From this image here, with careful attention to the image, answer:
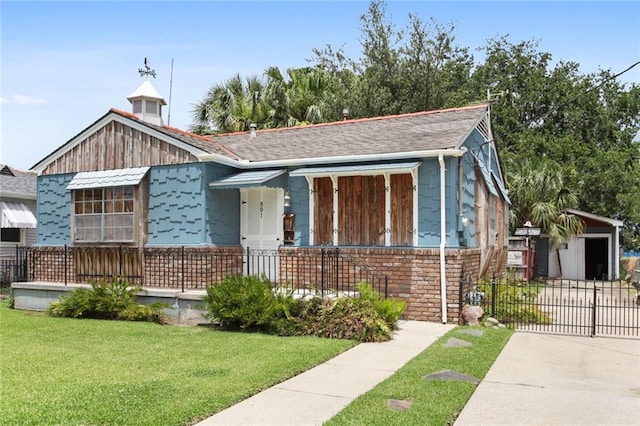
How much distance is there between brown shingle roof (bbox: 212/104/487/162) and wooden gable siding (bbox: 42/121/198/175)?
1.93 m

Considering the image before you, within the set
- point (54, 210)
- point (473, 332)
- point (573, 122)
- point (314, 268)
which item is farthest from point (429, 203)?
point (573, 122)

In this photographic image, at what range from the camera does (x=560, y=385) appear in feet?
23.6

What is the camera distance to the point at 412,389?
6680 mm

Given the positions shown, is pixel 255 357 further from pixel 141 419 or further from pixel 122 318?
pixel 122 318

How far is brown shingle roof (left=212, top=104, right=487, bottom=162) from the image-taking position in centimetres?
1270

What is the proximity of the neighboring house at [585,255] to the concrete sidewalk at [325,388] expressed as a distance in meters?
18.4

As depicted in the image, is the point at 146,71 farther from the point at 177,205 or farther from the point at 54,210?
the point at 54,210

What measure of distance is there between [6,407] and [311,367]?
374 centimetres

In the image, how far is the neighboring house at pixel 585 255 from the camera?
25672 mm

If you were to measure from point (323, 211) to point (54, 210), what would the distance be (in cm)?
764

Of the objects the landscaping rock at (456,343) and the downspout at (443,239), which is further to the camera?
the downspout at (443,239)

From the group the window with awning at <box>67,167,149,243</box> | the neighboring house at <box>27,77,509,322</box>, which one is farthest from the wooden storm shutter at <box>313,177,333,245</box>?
the window with awning at <box>67,167,149,243</box>

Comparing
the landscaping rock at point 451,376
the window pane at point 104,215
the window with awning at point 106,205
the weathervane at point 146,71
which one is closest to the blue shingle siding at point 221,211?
the window with awning at point 106,205

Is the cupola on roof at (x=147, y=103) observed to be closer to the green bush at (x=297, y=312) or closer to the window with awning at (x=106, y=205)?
the window with awning at (x=106, y=205)
